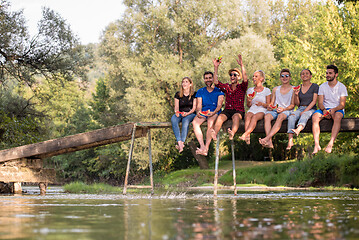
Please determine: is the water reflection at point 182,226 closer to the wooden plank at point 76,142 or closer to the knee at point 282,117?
the knee at point 282,117

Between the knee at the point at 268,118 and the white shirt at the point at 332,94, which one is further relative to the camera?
the knee at the point at 268,118

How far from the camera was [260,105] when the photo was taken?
11906 mm

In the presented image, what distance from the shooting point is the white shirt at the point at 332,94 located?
11.3 meters

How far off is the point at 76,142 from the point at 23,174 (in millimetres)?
2305

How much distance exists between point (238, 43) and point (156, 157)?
336 inches

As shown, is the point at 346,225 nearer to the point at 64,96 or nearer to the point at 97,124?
the point at 97,124

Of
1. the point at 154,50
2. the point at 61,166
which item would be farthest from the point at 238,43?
the point at 61,166

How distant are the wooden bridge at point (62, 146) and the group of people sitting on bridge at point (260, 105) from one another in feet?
0.99

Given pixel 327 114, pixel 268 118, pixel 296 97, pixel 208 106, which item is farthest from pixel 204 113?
pixel 327 114

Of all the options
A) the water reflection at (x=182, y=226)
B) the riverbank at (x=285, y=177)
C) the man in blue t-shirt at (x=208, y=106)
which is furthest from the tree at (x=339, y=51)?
the water reflection at (x=182, y=226)

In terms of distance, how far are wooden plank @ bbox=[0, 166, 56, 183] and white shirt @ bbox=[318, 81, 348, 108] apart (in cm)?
826

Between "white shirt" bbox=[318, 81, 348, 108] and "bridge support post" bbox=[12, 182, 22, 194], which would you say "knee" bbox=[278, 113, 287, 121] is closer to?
"white shirt" bbox=[318, 81, 348, 108]

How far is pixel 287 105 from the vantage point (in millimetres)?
11773

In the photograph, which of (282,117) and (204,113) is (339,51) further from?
(204,113)
